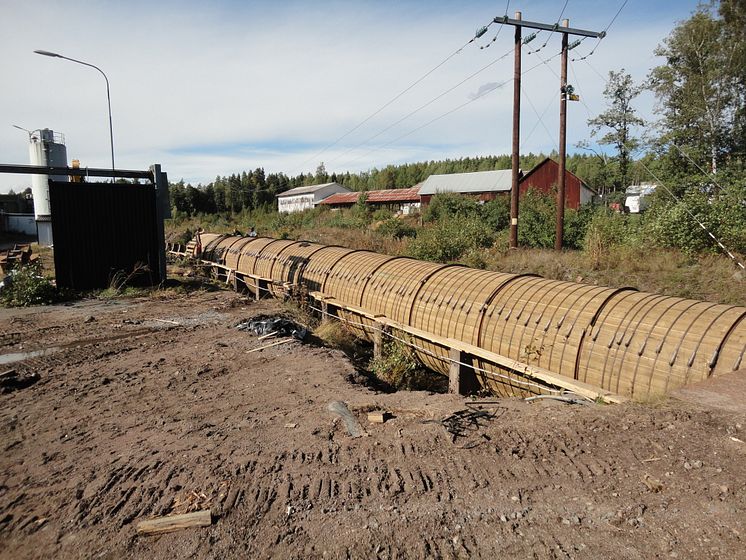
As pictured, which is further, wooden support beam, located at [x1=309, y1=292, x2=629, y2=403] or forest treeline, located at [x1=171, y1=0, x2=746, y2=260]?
forest treeline, located at [x1=171, y1=0, x2=746, y2=260]

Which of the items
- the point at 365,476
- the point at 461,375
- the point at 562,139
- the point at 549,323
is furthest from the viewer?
the point at 562,139

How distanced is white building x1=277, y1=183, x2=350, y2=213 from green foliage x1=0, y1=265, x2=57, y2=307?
51412 millimetres

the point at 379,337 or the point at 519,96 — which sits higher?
the point at 519,96

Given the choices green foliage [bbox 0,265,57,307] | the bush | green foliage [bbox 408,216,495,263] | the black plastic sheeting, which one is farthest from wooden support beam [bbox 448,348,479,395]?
the bush

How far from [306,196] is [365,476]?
66.7m

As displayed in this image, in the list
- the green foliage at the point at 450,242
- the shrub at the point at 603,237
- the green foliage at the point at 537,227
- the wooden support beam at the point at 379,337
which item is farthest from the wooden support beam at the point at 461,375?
the green foliage at the point at 537,227

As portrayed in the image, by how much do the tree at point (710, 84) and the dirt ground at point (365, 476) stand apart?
77.8ft

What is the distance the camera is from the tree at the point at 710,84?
22391 millimetres

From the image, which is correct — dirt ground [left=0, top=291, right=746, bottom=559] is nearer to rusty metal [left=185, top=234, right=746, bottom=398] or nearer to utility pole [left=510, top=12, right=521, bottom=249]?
rusty metal [left=185, top=234, right=746, bottom=398]

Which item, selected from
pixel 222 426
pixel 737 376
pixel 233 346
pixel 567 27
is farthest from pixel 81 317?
pixel 567 27

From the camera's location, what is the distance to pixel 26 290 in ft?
43.8

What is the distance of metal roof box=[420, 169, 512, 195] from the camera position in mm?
44188

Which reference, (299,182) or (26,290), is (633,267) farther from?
(299,182)

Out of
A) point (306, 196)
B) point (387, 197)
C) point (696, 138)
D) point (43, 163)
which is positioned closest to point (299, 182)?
point (306, 196)
